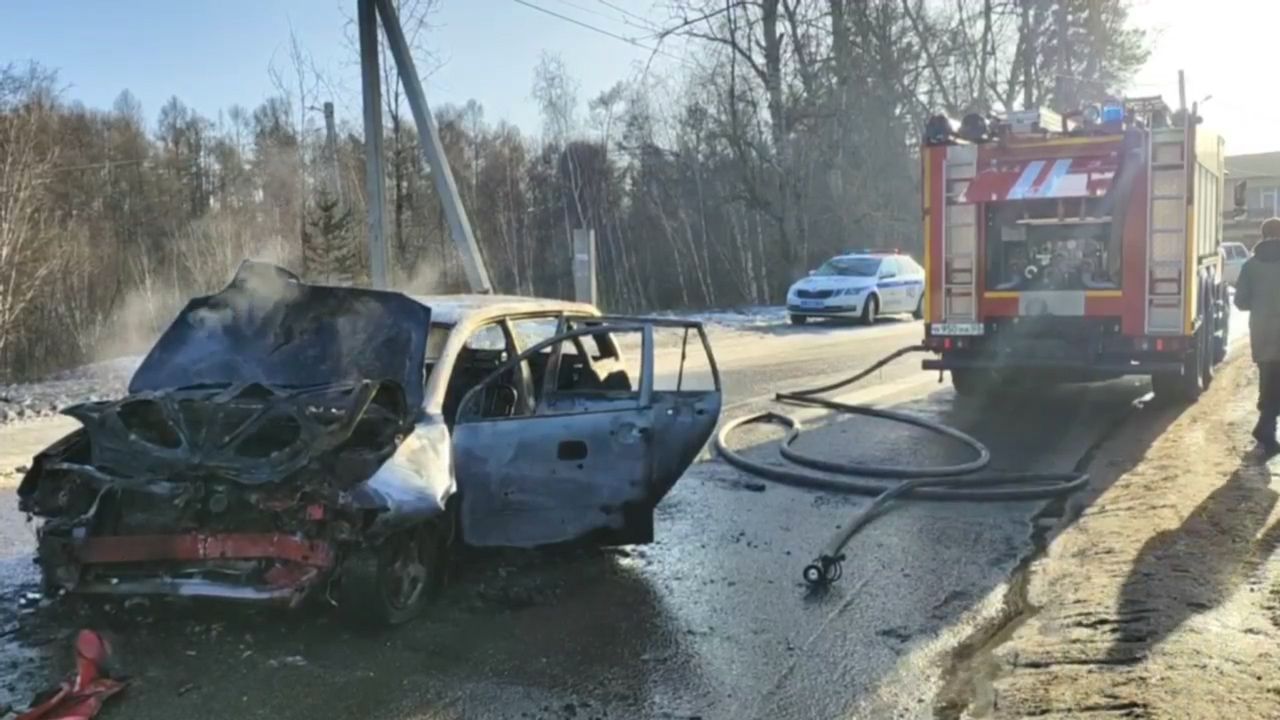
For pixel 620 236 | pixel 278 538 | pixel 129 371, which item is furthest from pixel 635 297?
pixel 278 538

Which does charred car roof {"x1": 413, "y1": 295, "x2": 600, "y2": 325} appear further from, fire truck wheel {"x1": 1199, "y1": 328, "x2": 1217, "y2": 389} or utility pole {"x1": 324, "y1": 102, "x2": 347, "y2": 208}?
utility pole {"x1": 324, "y1": 102, "x2": 347, "y2": 208}

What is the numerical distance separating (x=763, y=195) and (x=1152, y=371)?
86.6ft

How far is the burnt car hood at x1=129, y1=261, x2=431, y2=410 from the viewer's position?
17.0ft

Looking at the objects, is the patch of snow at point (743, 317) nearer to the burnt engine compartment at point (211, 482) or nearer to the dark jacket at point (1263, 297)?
the dark jacket at point (1263, 297)

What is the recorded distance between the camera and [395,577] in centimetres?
464

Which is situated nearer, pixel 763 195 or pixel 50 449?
pixel 50 449

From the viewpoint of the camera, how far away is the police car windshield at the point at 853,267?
2423cm

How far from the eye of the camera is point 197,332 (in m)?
5.49

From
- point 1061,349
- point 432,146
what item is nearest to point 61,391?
point 432,146

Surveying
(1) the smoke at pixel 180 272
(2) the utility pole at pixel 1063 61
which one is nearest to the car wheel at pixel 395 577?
(1) the smoke at pixel 180 272

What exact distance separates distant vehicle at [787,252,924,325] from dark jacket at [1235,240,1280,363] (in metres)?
14.8

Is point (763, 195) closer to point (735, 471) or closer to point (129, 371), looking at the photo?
point (129, 371)

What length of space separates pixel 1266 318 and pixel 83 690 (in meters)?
8.33

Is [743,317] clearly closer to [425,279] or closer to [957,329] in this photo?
[425,279]
